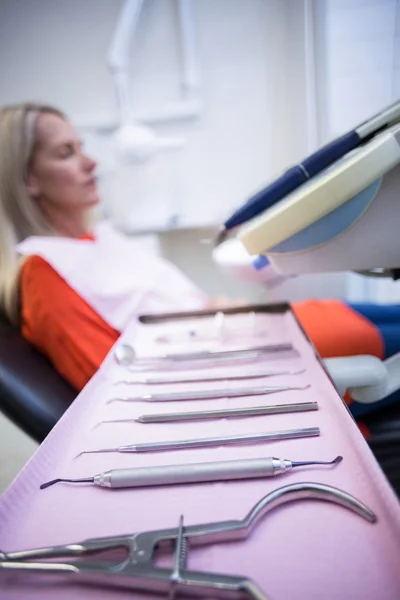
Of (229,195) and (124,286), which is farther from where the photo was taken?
(229,195)

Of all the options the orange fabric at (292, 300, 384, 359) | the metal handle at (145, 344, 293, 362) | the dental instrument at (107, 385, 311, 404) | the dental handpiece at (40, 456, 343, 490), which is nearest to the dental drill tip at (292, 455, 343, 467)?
the dental handpiece at (40, 456, 343, 490)

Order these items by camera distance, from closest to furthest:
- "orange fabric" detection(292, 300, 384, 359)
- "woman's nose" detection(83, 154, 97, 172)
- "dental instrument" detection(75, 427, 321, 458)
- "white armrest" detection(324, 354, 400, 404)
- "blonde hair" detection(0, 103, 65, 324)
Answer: "dental instrument" detection(75, 427, 321, 458) → "white armrest" detection(324, 354, 400, 404) → "orange fabric" detection(292, 300, 384, 359) → "blonde hair" detection(0, 103, 65, 324) → "woman's nose" detection(83, 154, 97, 172)

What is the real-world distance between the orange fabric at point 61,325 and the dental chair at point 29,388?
0.02 meters

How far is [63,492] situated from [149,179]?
3.08ft

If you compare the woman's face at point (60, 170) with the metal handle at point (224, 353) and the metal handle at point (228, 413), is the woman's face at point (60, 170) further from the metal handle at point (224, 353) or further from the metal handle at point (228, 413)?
the metal handle at point (228, 413)

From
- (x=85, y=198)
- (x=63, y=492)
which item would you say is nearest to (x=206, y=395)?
(x=63, y=492)

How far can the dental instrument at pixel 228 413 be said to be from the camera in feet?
1.22

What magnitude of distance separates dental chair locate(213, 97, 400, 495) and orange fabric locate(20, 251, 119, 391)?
0.35m

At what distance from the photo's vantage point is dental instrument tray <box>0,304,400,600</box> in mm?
223

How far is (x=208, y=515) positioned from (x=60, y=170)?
756 mm

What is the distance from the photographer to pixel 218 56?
2.79ft

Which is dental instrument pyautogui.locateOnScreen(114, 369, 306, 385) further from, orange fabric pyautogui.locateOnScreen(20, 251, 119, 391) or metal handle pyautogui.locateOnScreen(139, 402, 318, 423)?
orange fabric pyautogui.locateOnScreen(20, 251, 119, 391)

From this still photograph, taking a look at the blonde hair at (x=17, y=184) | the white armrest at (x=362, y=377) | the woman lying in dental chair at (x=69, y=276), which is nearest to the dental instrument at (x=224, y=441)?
the white armrest at (x=362, y=377)

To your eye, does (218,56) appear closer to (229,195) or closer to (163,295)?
(229,195)
